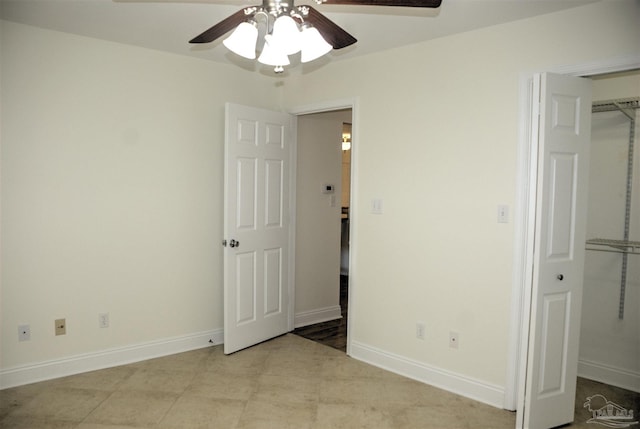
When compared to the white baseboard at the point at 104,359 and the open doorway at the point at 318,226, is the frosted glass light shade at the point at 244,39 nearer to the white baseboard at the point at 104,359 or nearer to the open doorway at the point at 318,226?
the open doorway at the point at 318,226

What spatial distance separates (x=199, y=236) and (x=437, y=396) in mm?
2275

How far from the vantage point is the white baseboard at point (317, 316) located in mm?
4371

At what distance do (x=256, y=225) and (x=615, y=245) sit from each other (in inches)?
108

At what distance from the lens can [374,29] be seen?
2.91m

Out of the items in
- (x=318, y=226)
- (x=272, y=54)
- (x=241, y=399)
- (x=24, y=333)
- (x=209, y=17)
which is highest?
(x=209, y=17)

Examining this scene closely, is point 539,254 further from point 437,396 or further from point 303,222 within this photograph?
point 303,222

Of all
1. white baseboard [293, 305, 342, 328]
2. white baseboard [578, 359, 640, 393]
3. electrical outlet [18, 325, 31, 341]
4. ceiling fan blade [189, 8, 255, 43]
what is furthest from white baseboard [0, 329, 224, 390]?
white baseboard [578, 359, 640, 393]

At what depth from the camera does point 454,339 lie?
303cm

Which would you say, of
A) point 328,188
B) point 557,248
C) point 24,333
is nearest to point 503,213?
point 557,248

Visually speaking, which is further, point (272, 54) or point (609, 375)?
point (609, 375)

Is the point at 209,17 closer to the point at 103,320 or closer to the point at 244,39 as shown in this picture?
the point at 244,39

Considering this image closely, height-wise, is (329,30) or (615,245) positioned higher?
(329,30)

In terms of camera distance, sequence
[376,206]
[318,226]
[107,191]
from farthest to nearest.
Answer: [318,226], [376,206], [107,191]

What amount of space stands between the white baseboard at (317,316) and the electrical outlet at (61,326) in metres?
2.00
